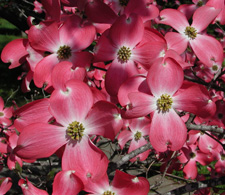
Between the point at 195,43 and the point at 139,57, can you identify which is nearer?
the point at 139,57

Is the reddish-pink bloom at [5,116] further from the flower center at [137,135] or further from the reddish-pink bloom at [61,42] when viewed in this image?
the reddish-pink bloom at [61,42]

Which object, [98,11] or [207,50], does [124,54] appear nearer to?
[98,11]

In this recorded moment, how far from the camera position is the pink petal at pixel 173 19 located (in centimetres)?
76

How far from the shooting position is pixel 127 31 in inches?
22.1

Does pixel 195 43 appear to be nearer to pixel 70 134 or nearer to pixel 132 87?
pixel 132 87

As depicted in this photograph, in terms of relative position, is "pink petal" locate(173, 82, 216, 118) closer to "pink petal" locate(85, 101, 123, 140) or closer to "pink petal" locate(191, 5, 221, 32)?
"pink petal" locate(85, 101, 123, 140)

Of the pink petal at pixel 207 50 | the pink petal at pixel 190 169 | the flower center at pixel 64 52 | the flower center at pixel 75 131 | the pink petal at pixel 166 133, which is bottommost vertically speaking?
the pink petal at pixel 190 169

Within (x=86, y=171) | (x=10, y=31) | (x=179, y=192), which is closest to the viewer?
(x=86, y=171)

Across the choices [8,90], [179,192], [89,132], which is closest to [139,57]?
[89,132]

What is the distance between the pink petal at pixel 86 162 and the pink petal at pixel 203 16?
0.55 metres

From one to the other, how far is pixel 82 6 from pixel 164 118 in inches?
13.9

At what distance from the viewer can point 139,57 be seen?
1.91ft

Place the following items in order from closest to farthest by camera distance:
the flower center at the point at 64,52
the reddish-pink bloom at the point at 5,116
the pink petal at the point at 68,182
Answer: the pink petal at the point at 68,182 → the flower center at the point at 64,52 → the reddish-pink bloom at the point at 5,116

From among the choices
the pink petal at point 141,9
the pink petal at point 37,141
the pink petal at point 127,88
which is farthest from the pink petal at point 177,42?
the pink petal at point 37,141
